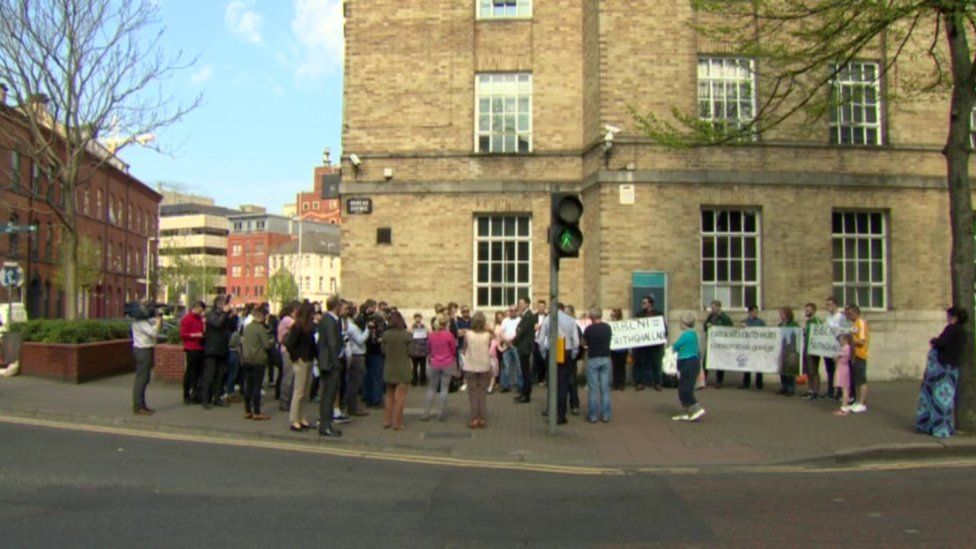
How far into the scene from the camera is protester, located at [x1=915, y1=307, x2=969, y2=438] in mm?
10617

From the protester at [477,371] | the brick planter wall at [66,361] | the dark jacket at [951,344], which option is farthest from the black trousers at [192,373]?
the dark jacket at [951,344]

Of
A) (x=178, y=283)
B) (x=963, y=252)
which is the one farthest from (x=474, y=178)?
(x=178, y=283)

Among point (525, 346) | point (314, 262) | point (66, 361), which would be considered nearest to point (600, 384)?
point (525, 346)

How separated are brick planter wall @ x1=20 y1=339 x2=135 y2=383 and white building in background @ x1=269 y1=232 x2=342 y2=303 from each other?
95369mm

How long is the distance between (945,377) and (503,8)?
12.7 m

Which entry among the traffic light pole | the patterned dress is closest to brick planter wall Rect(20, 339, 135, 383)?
the traffic light pole

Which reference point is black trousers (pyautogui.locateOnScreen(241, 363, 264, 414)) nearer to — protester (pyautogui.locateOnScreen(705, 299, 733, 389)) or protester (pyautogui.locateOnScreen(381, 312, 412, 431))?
protester (pyautogui.locateOnScreen(381, 312, 412, 431))

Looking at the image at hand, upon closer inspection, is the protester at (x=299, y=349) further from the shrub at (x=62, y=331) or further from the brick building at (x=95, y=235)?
the brick building at (x=95, y=235)

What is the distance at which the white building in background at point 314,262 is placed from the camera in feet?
377

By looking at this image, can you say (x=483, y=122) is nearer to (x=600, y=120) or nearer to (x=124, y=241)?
(x=600, y=120)

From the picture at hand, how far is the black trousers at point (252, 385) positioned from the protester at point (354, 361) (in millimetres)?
1327

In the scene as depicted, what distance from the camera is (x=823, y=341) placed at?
A: 1469cm

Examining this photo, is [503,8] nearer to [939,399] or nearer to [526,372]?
[526,372]

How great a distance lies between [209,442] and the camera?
10.6 m
